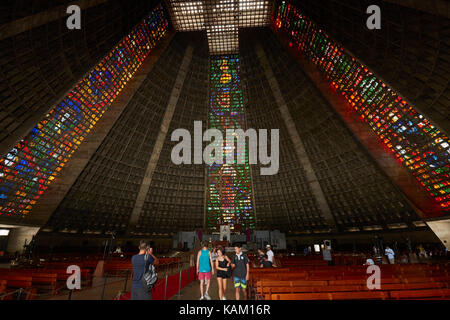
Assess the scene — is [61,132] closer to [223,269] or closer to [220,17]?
[223,269]

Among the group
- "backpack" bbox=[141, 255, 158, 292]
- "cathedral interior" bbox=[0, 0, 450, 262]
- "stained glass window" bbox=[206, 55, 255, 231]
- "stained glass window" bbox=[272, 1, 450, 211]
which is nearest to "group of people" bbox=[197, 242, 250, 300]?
"backpack" bbox=[141, 255, 158, 292]

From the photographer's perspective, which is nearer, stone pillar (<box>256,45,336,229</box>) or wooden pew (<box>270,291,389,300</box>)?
wooden pew (<box>270,291,389,300</box>)

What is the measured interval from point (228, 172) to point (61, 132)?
71.9ft

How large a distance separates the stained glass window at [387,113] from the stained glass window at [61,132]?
21410 millimetres

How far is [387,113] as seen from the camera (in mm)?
19875

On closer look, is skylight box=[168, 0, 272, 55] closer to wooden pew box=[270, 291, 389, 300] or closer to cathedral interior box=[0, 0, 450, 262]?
cathedral interior box=[0, 0, 450, 262]

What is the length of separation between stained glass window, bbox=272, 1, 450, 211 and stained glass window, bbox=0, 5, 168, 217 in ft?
70.2

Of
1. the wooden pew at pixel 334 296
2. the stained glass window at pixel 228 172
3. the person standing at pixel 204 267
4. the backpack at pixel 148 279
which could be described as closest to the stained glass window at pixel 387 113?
the stained glass window at pixel 228 172

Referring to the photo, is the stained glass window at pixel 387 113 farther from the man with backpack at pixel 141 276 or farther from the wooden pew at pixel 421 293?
the man with backpack at pixel 141 276

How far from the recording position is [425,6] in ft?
38.4

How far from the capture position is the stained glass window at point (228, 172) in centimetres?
3328

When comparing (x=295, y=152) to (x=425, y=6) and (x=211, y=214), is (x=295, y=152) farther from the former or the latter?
(x=425, y=6)

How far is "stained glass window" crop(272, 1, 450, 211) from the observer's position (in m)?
17.9
